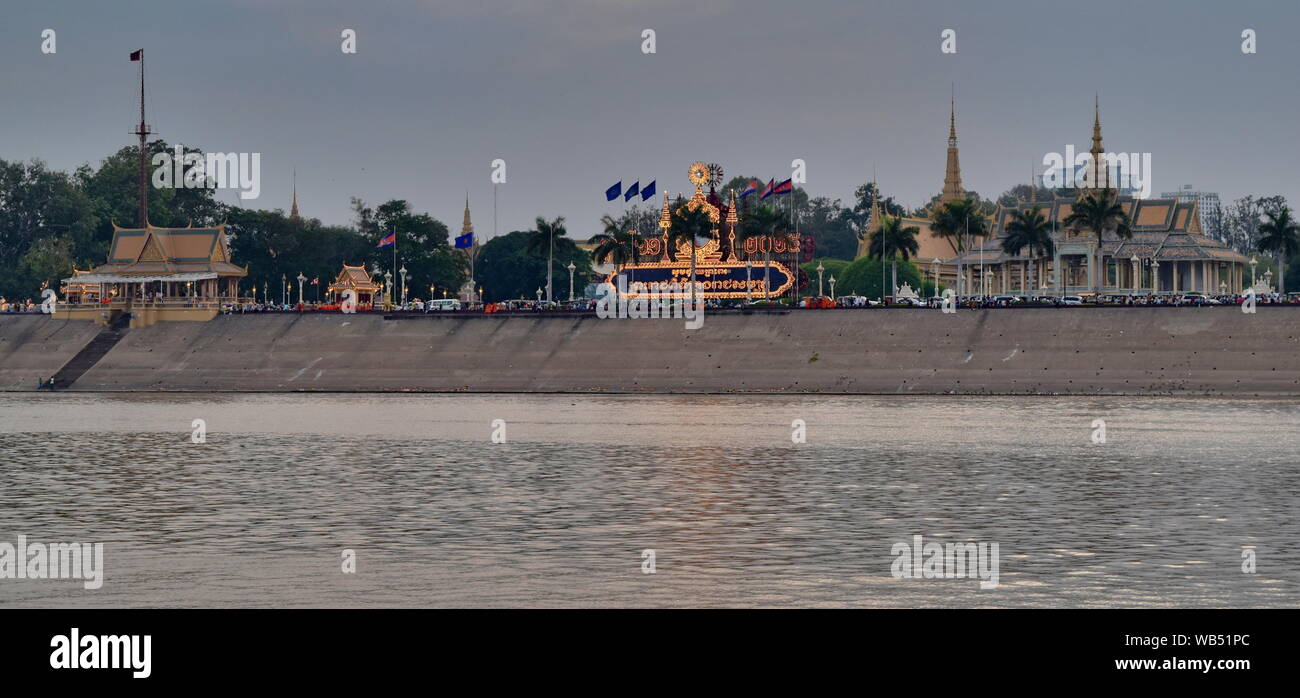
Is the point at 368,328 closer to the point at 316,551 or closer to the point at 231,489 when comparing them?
the point at 231,489

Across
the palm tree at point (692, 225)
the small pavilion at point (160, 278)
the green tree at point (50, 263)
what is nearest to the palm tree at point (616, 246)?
the palm tree at point (692, 225)

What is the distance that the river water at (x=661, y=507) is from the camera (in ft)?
90.4

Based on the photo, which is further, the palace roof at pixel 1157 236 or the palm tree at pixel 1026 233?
the palace roof at pixel 1157 236

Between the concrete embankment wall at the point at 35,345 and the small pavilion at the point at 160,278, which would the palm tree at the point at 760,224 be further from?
the concrete embankment wall at the point at 35,345

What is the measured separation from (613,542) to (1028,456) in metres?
26.5

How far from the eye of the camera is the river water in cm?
2755

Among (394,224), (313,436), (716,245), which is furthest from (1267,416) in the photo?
(394,224)

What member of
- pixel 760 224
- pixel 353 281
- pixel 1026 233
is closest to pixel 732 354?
pixel 760 224

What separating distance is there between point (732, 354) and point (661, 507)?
66849 mm

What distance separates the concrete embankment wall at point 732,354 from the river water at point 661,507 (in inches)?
663

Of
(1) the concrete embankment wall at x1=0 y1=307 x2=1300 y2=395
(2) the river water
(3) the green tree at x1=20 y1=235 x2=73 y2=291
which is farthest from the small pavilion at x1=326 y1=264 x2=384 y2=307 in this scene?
(2) the river water

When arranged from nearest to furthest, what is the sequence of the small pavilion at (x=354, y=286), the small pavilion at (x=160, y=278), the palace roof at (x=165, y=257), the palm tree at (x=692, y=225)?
the small pavilion at (x=160, y=278) → the palm tree at (x=692, y=225) → the palace roof at (x=165, y=257) → the small pavilion at (x=354, y=286)

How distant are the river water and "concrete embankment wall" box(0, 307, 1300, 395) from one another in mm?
16843

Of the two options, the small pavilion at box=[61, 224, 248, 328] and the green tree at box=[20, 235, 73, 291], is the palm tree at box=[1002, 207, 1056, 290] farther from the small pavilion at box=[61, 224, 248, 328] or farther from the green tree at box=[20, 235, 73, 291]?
the green tree at box=[20, 235, 73, 291]
